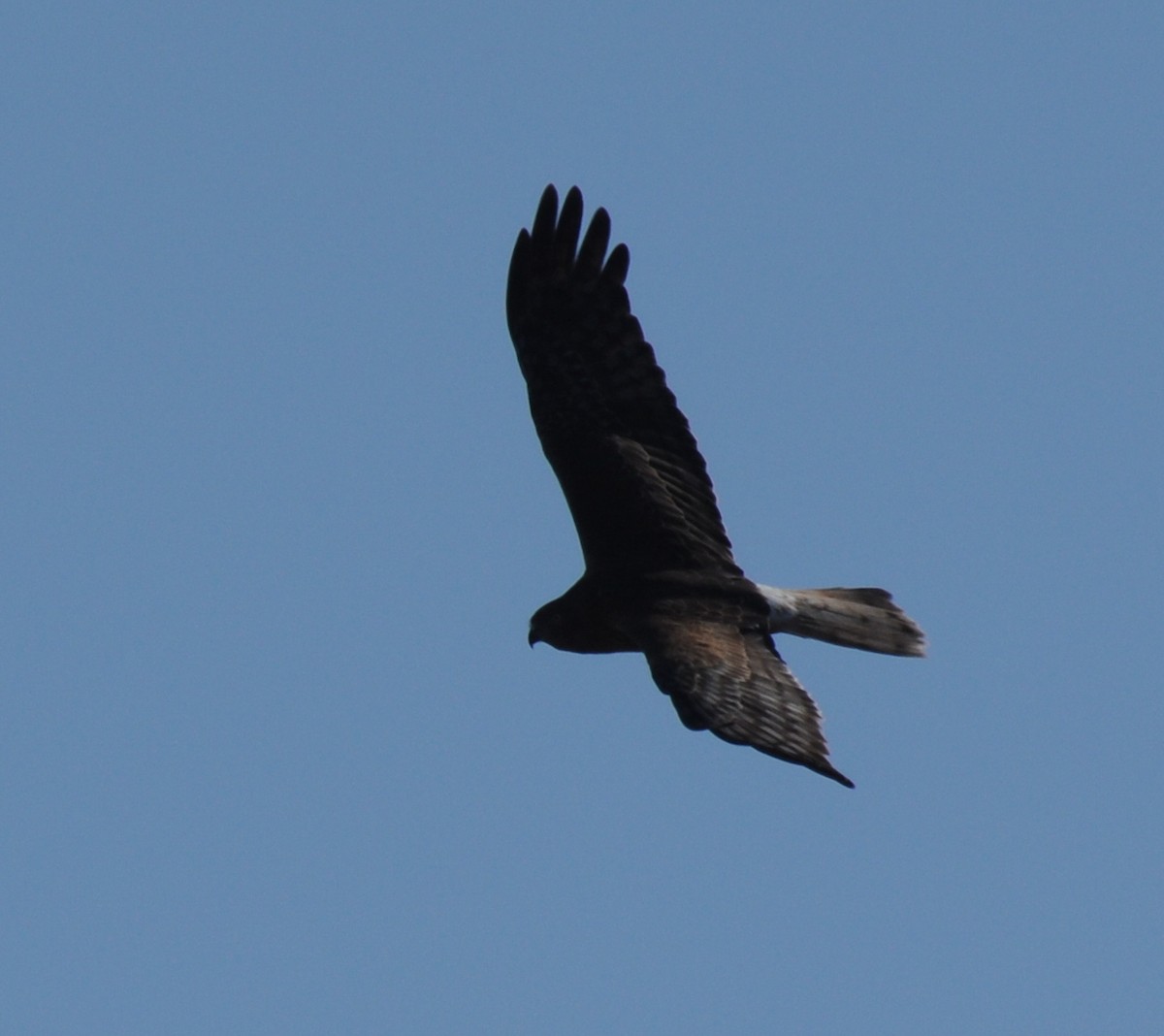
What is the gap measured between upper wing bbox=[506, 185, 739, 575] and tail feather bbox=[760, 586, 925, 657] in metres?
0.40

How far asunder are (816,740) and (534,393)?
8.69 feet

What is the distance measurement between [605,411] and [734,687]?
1.83 meters

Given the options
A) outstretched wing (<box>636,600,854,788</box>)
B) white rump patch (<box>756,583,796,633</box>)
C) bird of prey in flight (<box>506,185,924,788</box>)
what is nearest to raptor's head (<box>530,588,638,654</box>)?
bird of prey in flight (<box>506,185,924,788</box>)

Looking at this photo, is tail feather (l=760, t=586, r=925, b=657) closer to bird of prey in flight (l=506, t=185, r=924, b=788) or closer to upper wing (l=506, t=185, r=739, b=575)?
bird of prey in flight (l=506, t=185, r=924, b=788)

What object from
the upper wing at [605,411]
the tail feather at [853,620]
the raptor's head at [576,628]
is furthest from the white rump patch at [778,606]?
the raptor's head at [576,628]

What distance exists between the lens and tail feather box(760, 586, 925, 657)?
41.1 ft

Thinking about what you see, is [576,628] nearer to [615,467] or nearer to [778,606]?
[615,467]

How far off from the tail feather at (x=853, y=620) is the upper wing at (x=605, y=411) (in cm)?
40

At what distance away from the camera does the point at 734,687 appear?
37.4 ft

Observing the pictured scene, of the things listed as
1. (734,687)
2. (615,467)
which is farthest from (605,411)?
(734,687)

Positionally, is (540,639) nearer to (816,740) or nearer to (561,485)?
(561,485)

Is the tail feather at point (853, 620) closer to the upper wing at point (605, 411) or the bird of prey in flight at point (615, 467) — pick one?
the bird of prey in flight at point (615, 467)

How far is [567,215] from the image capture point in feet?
40.6

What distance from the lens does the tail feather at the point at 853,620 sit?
12.5m
